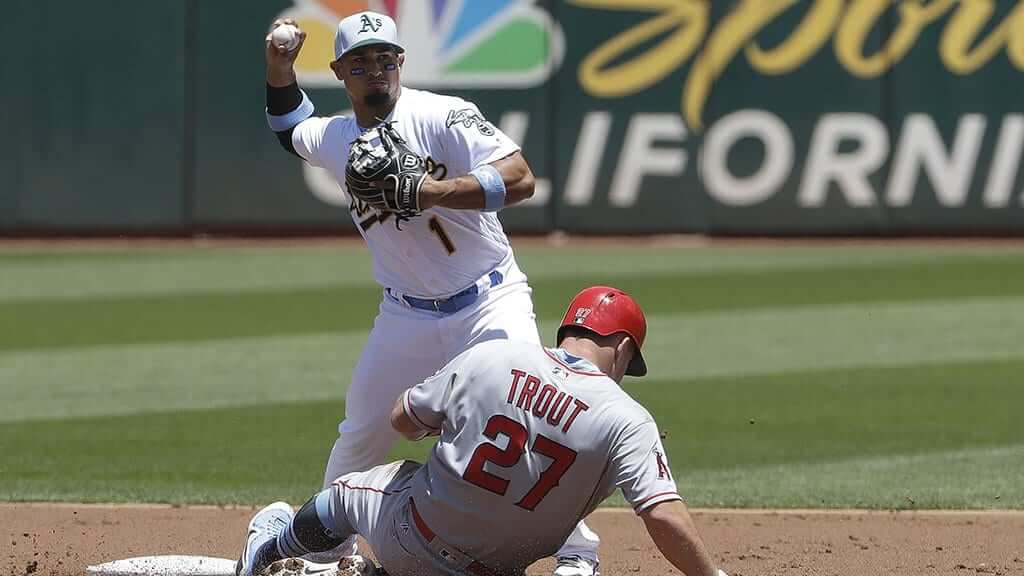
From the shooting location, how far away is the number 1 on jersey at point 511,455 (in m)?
4.79

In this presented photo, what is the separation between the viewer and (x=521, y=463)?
4820mm

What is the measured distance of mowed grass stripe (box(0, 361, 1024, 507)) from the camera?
25.4ft

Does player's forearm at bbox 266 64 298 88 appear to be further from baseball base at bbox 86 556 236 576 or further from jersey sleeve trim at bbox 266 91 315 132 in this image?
baseball base at bbox 86 556 236 576

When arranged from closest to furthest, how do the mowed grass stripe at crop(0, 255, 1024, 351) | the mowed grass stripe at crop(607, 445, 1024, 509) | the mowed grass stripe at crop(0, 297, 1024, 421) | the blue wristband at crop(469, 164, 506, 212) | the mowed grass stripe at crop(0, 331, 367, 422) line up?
the blue wristband at crop(469, 164, 506, 212) < the mowed grass stripe at crop(607, 445, 1024, 509) < the mowed grass stripe at crop(0, 331, 367, 422) < the mowed grass stripe at crop(0, 297, 1024, 421) < the mowed grass stripe at crop(0, 255, 1024, 351)

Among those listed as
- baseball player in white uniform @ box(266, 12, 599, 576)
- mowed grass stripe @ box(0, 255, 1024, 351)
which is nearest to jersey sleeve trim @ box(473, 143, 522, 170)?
baseball player in white uniform @ box(266, 12, 599, 576)

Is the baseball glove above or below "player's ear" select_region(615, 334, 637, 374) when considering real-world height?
above

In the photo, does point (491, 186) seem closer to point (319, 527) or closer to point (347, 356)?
point (319, 527)

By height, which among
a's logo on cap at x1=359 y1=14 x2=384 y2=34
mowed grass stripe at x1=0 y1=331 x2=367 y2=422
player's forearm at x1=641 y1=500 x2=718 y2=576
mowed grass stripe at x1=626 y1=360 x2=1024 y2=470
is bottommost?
mowed grass stripe at x1=0 y1=331 x2=367 y2=422

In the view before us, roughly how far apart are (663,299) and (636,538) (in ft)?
24.7

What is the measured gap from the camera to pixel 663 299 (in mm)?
14328

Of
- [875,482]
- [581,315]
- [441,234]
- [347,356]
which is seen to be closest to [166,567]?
[441,234]

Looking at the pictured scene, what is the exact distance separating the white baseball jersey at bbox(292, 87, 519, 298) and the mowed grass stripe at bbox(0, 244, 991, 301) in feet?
30.3

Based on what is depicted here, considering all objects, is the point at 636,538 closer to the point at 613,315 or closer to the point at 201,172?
the point at 613,315

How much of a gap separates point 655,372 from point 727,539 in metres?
3.95
